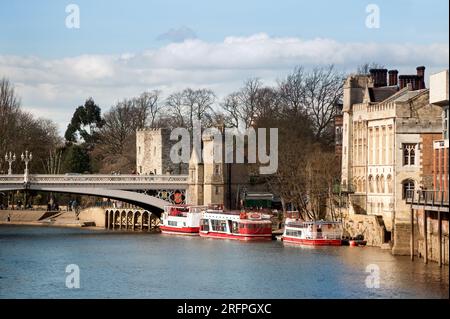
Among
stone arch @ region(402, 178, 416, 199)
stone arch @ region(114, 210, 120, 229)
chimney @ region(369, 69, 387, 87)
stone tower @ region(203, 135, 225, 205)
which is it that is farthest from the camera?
stone arch @ region(114, 210, 120, 229)

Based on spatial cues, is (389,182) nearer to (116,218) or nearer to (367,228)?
(367,228)

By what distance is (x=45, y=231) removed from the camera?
335ft

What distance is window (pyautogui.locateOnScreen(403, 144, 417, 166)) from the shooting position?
7675 cm

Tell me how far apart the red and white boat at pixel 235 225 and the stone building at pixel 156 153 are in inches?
816

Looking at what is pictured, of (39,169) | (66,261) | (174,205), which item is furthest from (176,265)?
(39,169)

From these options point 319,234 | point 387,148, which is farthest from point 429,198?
point 319,234

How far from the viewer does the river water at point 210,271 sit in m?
57.7

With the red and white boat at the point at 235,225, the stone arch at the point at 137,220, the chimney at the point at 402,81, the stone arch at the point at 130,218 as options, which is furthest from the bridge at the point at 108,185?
the chimney at the point at 402,81

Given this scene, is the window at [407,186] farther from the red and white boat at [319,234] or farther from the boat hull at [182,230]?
the boat hull at [182,230]

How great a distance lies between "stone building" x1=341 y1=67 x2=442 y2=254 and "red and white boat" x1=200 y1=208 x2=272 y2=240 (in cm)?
516

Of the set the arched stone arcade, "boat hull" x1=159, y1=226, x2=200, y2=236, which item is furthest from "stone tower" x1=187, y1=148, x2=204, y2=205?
the arched stone arcade

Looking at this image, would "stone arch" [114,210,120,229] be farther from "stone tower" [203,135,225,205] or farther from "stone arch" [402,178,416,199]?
"stone arch" [402,178,416,199]

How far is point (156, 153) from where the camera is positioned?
117500 mm
